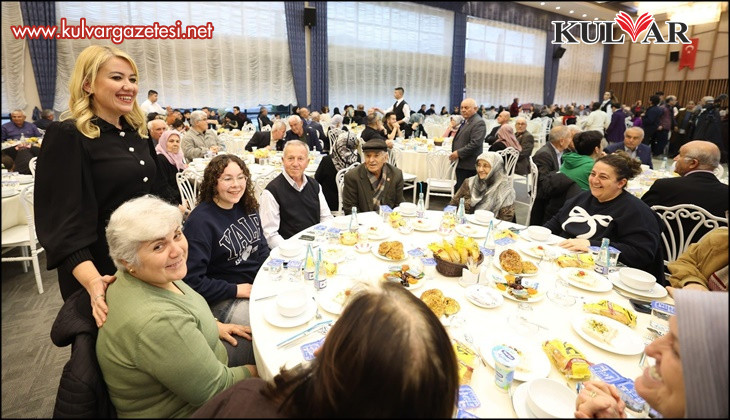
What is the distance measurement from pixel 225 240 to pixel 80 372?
41.4 inches

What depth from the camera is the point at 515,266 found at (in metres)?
1.74

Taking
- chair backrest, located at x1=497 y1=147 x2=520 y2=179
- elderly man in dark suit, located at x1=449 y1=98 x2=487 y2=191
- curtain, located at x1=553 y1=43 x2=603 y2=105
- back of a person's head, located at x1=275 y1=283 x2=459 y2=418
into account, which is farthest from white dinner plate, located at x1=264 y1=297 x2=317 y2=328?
curtain, located at x1=553 y1=43 x2=603 y2=105

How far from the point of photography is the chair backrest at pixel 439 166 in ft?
18.0

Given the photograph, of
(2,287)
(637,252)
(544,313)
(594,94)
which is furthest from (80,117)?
(594,94)

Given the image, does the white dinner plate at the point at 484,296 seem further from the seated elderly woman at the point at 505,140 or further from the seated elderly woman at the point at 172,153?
the seated elderly woman at the point at 505,140

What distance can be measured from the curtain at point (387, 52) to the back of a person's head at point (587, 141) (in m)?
9.39

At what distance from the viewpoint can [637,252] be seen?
6.79 ft

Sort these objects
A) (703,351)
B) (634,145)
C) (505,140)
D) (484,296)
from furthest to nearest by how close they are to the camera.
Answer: (505,140), (634,145), (484,296), (703,351)

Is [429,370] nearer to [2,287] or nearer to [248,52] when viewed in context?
[2,287]

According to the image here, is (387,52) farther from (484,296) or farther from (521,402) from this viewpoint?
(521,402)

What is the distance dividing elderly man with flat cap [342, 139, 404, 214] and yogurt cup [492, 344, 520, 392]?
7.18 feet

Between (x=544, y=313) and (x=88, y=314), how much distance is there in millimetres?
1629

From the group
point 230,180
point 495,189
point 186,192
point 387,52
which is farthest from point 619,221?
point 387,52

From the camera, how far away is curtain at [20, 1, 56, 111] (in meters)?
7.36
